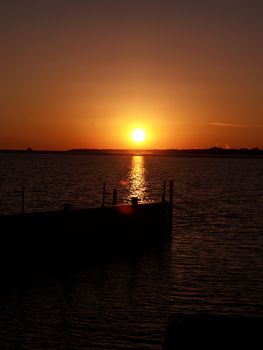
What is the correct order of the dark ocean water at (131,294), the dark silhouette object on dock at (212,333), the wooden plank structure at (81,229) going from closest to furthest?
1. the dark silhouette object on dock at (212,333)
2. the dark ocean water at (131,294)
3. the wooden plank structure at (81,229)

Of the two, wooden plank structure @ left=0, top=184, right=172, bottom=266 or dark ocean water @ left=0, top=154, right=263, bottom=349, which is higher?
wooden plank structure @ left=0, top=184, right=172, bottom=266

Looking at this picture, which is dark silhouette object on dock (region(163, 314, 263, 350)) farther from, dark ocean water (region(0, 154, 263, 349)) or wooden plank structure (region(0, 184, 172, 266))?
wooden plank structure (region(0, 184, 172, 266))

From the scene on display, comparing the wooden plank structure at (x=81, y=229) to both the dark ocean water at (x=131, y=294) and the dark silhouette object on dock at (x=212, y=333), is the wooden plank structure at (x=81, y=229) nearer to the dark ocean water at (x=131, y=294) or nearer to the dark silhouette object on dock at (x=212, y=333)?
the dark ocean water at (x=131, y=294)

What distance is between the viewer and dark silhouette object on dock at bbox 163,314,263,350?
862 cm

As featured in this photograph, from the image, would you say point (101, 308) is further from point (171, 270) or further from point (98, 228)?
point (98, 228)

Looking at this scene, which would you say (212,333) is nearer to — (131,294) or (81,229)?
(131,294)

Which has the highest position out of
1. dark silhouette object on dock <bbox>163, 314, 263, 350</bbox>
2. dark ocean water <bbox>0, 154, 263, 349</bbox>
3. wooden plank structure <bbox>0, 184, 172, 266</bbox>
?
dark silhouette object on dock <bbox>163, 314, 263, 350</bbox>

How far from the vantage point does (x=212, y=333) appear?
29.9ft

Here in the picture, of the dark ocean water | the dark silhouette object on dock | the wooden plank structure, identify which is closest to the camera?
the dark silhouette object on dock

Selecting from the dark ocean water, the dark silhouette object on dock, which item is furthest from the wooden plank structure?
the dark silhouette object on dock

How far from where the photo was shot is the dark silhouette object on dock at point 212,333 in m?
8.62

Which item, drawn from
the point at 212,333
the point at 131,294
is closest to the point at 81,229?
the point at 131,294

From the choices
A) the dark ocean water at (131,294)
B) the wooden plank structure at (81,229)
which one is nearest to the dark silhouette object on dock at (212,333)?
the dark ocean water at (131,294)

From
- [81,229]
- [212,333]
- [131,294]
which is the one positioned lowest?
[131,294]
